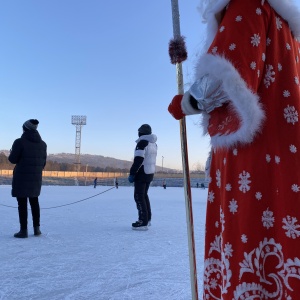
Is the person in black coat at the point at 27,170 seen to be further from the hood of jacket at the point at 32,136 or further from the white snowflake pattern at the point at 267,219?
the white snowflake pattern at the point at 267,219

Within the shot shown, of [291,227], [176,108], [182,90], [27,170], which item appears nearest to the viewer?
[291,227]

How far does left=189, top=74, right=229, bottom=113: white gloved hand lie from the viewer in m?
1.14

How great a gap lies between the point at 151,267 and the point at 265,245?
2002mm

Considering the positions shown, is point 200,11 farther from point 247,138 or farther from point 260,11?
point 247,138

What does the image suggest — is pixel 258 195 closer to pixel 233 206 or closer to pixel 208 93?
pixel 233 206

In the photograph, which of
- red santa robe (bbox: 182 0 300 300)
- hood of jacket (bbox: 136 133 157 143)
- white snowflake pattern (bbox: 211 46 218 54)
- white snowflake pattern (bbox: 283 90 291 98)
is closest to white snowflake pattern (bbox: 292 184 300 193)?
red santa robe (bbox: 182 0 300 300)

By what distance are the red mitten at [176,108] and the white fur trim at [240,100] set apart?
0.62ft

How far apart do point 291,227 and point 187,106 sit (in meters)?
0.54

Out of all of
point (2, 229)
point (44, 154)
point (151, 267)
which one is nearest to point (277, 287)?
point (151, 267)

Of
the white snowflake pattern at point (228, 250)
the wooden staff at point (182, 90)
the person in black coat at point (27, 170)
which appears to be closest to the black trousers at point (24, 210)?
the person in black coat at point (27, 170)

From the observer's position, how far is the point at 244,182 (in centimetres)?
115

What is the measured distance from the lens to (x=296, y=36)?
1316mm

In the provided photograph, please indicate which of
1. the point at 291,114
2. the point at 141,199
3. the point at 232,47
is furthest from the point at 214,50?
the point at 141,199

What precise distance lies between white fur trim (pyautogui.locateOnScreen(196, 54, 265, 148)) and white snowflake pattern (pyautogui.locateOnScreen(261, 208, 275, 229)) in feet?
0.80
